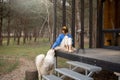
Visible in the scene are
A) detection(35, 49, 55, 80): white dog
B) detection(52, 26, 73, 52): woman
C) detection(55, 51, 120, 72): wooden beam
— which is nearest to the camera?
detection(55, 51, 120, 72): wooden beam

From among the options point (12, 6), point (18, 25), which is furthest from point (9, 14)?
point (18, 25)

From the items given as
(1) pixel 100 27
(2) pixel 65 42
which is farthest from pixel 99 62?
(1) pixel 100 27

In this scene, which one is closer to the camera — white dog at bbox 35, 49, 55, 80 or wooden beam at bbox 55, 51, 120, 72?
wooden beam at bbox 55, 51, 120, 72

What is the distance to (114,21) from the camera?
8.09m

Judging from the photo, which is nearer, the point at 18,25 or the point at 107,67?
the point at 107,67

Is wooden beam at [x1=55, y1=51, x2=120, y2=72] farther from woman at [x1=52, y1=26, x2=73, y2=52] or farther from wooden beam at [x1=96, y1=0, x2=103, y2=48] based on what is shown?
wooden beam at [x1=96, y1=0, x2=103, y2=48]

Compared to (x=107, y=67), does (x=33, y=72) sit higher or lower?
lower

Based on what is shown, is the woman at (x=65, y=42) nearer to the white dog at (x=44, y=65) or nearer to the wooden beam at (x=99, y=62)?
the wooden beam at (x=99, y=62)

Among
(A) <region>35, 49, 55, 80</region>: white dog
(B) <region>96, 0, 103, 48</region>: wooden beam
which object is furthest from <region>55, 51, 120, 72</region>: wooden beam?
(B) <region>96, 0, 103, 48</region>: wooden beam

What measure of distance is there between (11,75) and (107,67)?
538cm

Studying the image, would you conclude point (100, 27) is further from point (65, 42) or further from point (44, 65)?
point (44, 65)

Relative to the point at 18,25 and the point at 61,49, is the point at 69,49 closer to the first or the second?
the point at 61,49

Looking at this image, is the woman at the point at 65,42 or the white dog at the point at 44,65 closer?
the white dog at the point at 44,65

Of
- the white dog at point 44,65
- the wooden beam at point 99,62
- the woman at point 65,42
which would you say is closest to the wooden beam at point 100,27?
the woman at point 65,42
